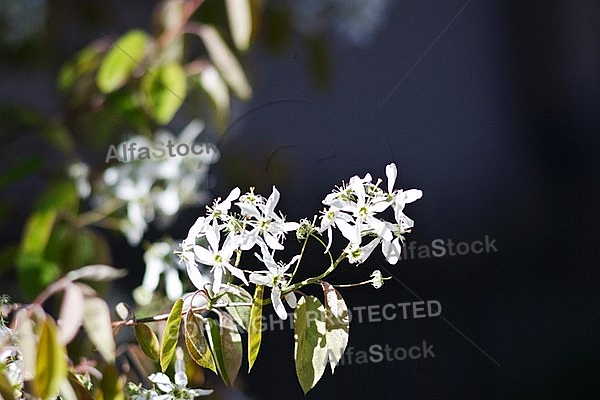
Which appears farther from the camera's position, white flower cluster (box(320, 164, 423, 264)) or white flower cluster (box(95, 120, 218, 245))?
white flower cluster (box(95, 120, 218, 245))

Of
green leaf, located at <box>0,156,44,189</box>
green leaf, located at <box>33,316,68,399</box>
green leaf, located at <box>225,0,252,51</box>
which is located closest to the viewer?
green leaf, located at <box>33,316,68,399</box>

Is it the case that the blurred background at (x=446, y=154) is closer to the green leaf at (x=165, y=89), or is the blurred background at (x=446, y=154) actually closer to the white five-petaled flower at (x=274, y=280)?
the green leaf at (x=165, y=89)

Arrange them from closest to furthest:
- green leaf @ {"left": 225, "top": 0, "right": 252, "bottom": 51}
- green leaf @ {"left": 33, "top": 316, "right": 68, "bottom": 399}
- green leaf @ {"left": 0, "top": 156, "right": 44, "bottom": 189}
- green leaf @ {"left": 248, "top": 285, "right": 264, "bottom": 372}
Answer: green leaf @ {"left": 33, "top": 316, "right": 68, "bottom": 399} < green leaf @ {"left": 248, "top": 285, "right": 264, "bottom": 372} < green leaf @ {"left": 225, "top": 0, "right": 252, "bottom": 51} < green leaf @ {"left": 0, "top": 156, "right": 44, "bottom": 189}

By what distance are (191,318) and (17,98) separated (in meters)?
0.63

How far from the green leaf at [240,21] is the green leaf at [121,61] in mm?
125

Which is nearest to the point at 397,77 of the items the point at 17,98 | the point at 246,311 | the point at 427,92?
the point at 427,92

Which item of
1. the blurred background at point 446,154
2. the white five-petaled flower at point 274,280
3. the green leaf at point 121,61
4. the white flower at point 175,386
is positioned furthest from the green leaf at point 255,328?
the green leaf at point 121,61

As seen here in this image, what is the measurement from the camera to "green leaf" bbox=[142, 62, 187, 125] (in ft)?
3.10

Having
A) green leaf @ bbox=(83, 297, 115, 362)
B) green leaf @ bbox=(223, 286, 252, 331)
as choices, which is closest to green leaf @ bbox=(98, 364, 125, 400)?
green leaf @ bbox=(83, 297, 115, 362)

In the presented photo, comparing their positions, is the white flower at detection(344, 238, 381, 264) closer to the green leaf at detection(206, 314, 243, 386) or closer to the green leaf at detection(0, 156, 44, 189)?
the green leaf at detection(206, 314, 243, 386)

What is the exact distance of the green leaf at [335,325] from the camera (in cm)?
59

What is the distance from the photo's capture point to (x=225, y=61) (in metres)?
0.94

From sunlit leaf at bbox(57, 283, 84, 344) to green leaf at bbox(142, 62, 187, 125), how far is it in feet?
1.47

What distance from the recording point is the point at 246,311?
0.65 metres
